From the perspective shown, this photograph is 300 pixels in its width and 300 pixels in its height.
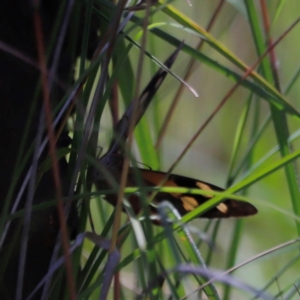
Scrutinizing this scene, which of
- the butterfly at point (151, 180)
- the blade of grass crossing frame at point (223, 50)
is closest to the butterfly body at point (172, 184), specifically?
the butterfly at point (151, 180)

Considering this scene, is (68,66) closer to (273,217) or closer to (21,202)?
(21,202)

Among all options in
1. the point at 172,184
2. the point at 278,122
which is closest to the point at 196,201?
the point at 172,184

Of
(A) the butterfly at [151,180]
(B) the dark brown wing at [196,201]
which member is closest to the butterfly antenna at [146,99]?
(A) the butterfly at [151,180]

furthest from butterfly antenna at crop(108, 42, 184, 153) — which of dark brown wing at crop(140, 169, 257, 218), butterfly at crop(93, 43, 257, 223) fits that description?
dark brown wing at crop(140, 169, 257, 218)

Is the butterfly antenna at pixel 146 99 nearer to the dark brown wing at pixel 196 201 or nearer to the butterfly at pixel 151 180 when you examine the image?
the butterfly at pixel 151 180

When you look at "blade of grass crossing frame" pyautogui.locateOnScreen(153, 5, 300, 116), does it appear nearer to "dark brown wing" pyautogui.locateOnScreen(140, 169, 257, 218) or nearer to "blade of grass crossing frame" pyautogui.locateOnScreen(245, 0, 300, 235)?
"blade of grass crossing frame" pyautogui.locateOnScreen(245, 0, 300, 235)

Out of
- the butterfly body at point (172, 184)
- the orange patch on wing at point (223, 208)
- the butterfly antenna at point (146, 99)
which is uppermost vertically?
the butterfly antenna at point (146, 99)

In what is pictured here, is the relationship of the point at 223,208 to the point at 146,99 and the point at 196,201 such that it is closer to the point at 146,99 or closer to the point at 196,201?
the point at 196,201

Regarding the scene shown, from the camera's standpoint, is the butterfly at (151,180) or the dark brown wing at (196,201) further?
the dark brown wing at (196,201)

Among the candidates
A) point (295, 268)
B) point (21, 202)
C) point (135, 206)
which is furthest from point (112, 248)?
point (295, 268)

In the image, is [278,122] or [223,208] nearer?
[278,122]

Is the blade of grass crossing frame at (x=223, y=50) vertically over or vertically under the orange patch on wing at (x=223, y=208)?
over
